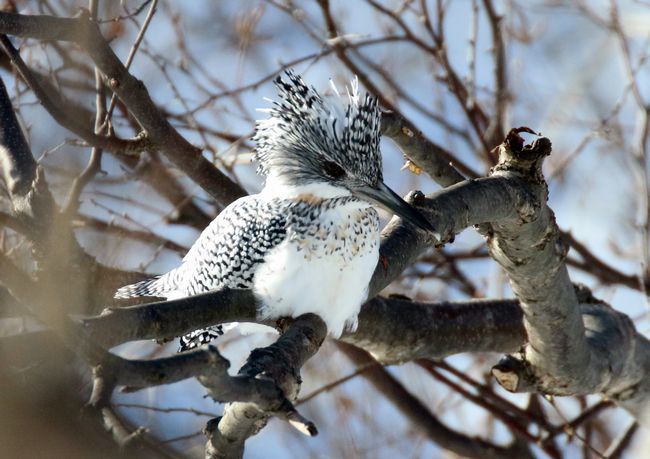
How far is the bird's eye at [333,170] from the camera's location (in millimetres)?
2957

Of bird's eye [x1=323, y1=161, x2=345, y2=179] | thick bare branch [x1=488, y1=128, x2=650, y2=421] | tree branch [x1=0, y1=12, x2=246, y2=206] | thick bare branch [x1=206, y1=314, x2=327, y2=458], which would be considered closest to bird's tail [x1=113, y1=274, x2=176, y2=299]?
tree branch [x1=0, y1=12, x2=246, y2=206]

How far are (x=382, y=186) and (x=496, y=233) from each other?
0.46m

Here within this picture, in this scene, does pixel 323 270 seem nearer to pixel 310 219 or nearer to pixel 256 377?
pixel 310 219

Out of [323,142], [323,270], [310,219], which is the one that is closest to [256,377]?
[323,270]

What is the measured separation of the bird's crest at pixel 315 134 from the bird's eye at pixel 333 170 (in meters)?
0.01

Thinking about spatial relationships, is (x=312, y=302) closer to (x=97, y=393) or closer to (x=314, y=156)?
(x=314, y=156)

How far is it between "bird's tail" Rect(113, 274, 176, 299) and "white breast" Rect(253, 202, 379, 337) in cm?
64

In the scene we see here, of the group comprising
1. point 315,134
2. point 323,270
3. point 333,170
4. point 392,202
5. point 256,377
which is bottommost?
point 256,377

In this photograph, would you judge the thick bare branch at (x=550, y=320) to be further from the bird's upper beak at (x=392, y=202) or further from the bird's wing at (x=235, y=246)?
the bird's wing at (x=235, y=246)

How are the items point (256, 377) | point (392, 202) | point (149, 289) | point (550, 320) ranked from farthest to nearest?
point (149, 289)
point (550, 320)
point (392, 202)
point (256, 377)

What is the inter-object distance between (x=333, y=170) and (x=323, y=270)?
0.35 metres

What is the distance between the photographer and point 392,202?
9.07 ft

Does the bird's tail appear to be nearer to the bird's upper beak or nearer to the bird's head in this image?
the bird's head

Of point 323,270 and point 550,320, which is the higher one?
point 550,320
